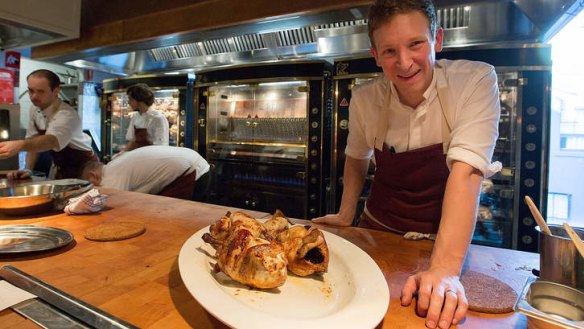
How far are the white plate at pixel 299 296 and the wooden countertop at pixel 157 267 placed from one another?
0.24 ft

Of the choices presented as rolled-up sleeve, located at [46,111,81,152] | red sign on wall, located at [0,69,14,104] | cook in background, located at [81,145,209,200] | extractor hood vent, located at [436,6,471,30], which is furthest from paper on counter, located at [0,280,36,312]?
red sign on wall, located at [0,69,14,104]

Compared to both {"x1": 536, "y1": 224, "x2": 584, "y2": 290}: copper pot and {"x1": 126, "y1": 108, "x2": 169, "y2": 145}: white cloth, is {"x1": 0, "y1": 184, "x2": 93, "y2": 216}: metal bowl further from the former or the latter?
{"x1": 126, "y1": 108, "x2": 169, "y2": 145}: white cloth

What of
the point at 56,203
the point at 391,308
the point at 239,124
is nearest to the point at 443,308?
the point at 391,308

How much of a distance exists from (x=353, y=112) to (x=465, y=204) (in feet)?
2.42

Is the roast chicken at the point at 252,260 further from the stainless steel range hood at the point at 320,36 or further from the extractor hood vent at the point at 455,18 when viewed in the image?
the extractor hood vent at the point at 455,18

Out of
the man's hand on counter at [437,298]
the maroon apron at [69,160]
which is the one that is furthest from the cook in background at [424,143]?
the maroon apron at [69,160]

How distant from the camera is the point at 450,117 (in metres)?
1.30

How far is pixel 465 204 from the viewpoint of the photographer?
1028mm

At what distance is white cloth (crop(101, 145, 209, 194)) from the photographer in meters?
2.59

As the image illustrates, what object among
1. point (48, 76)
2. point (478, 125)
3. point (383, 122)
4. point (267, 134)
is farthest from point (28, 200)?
point (267, 134)

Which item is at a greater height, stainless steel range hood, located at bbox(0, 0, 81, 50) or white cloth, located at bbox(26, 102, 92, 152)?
stainless steel range hood, located at bbox(0, 0, 81, 50)

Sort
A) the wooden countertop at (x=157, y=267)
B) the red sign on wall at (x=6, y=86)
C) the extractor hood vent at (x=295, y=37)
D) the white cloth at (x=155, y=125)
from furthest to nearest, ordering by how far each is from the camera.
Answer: the red sign on wall at (x=6, y=86) → the white cloth at (x=155, y=125) → the extractor hood vent at (x=295, y=37) → the wooden countertop at (x=157, y=267)

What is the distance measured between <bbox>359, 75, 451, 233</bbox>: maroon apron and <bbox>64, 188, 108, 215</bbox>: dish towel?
1.30 m

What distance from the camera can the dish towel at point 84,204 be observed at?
1.49 m
